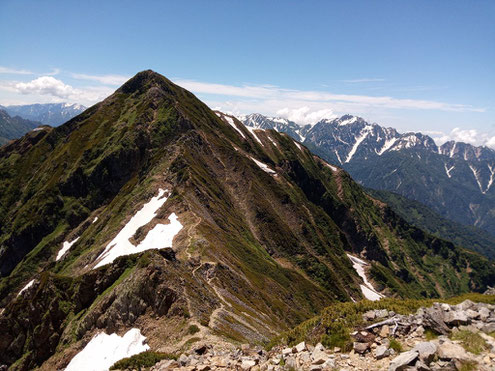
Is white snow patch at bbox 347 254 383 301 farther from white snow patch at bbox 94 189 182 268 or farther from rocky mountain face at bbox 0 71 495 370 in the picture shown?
white snow patch at bbox 94 189 182 268

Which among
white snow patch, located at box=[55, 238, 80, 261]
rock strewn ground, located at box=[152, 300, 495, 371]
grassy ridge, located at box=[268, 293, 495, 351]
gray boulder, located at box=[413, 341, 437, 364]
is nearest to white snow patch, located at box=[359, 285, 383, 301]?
white snow patch, located at box=[55, 238, 80, 261]

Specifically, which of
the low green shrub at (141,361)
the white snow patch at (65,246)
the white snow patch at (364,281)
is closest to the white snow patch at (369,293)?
the white snow patch at (364,281)

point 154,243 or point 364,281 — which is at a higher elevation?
point 154,243

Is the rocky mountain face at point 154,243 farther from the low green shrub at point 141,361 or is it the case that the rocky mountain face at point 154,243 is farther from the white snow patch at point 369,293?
the low green shrub at point 141,361

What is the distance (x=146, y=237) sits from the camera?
240ft

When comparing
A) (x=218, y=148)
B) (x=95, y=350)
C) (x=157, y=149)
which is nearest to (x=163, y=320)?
(x=95, y=350)

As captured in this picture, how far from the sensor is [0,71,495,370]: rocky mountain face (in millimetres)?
39688

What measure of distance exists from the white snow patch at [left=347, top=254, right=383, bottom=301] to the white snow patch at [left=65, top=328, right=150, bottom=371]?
5486 inches

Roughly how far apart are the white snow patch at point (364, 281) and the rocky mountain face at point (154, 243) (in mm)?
1978

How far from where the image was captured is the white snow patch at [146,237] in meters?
69.3

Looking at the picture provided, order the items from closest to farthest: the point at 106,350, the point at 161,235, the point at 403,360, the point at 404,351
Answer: the point at 403,360 < the point at 404,351 < the point at 106,350 < the point at 161,235

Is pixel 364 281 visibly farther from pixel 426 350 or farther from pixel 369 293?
pixel 426 350

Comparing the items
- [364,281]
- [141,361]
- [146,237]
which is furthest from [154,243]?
[364,281]

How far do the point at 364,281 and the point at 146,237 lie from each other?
474 ft
